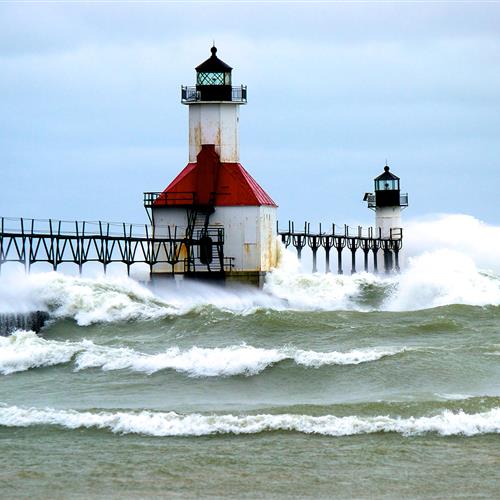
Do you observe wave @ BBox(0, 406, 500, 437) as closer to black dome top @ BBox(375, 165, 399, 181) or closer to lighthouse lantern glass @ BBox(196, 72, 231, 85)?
lighthouse lantern glass @ BBox(196, 72, 231, 85)

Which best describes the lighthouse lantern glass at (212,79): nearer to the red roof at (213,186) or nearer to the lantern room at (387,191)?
the red roof at (213,186)

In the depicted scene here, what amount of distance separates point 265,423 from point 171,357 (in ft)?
23.2

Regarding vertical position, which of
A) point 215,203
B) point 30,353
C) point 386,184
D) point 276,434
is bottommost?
point 276,434

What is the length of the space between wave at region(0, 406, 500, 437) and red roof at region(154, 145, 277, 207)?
26622mm

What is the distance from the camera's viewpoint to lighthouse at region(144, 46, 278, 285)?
151 ft

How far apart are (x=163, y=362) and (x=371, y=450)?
868cm

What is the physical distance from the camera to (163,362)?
25.5m

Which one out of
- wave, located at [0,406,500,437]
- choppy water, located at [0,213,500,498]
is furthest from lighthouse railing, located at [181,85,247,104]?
wave, located at [0,406,500,437]

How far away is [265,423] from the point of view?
742 inches

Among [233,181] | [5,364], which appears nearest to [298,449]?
[5,364]

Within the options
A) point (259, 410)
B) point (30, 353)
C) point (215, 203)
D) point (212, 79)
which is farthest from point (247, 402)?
point (212, 79)

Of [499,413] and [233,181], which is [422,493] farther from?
[233,181]

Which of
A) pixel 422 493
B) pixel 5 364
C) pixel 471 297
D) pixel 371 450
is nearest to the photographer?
pixel 422 493

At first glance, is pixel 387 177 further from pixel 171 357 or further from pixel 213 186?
pixel 171 357
